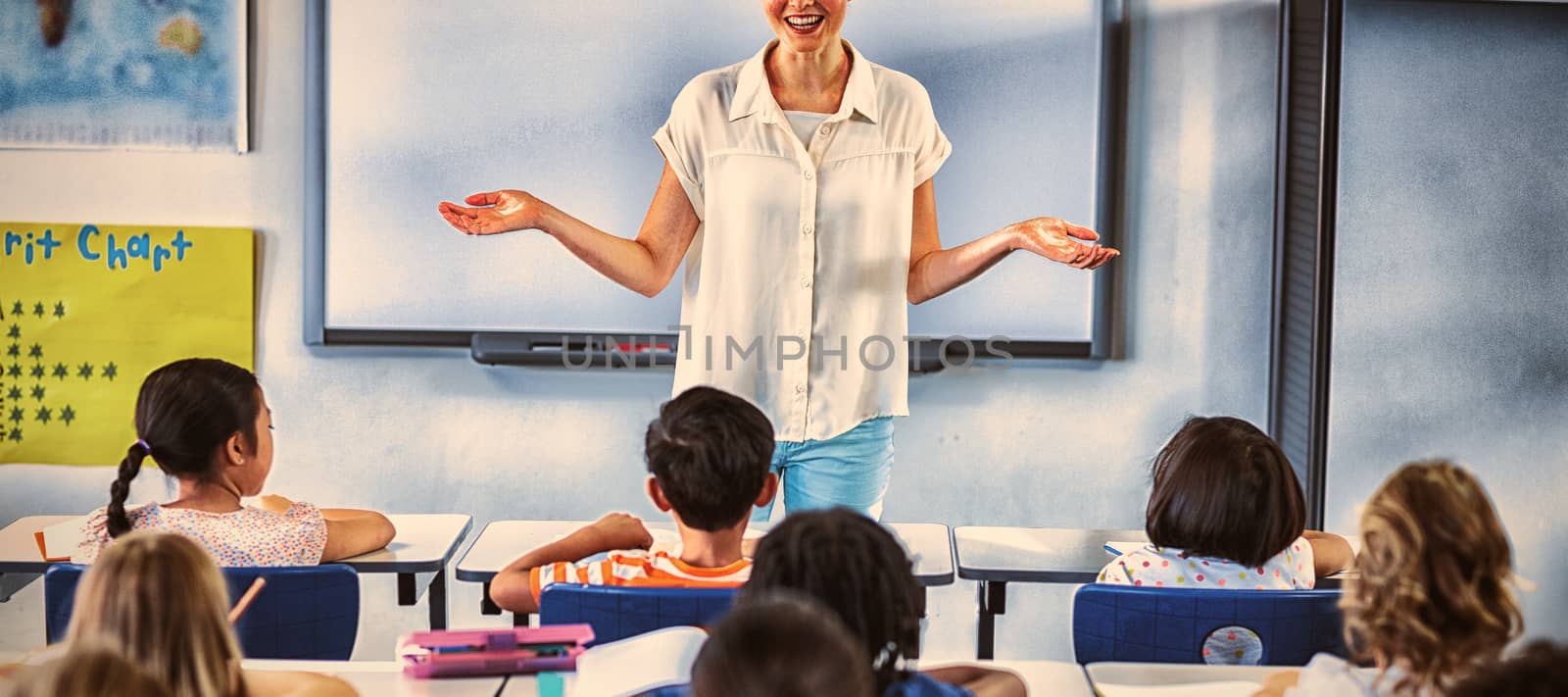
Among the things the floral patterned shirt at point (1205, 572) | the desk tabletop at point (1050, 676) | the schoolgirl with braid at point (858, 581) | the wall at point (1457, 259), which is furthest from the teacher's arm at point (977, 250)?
the schoolgirl with braid at point (858, 581)

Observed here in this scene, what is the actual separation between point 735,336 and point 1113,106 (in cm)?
138

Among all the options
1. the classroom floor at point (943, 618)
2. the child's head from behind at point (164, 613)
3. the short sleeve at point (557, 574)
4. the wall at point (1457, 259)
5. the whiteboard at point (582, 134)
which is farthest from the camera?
the classroom floor at point (943, 618)

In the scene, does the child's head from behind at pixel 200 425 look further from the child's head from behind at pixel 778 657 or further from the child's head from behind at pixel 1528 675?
the child's head from behind at pixel 1528 675

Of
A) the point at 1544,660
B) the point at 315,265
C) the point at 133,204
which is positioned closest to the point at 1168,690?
the point at 1544,660

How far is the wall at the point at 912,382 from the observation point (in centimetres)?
362

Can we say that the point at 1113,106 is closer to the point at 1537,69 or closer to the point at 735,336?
the point at 1537,69

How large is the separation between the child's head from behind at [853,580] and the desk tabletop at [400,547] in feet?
3.75

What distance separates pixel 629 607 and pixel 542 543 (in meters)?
0.80

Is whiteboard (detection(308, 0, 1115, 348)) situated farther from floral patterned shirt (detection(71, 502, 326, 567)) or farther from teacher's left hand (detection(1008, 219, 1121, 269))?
floral patterned shirt (detection(71, 502, 326, 567))

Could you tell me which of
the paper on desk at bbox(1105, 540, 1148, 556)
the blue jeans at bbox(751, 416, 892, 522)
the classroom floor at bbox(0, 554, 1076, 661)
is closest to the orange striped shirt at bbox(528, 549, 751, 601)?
the blue jeans at bbox(751, 416, 892, 522)

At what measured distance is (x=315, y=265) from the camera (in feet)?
12.0

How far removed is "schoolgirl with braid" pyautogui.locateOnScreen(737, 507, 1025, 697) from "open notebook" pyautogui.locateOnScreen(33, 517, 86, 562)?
142 cm

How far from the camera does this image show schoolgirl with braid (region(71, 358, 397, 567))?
2.12 m

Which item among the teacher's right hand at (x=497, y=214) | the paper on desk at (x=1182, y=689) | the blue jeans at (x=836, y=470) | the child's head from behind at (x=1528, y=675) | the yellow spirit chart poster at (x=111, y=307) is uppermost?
the teacher's right hand at (x=497, y=214)
